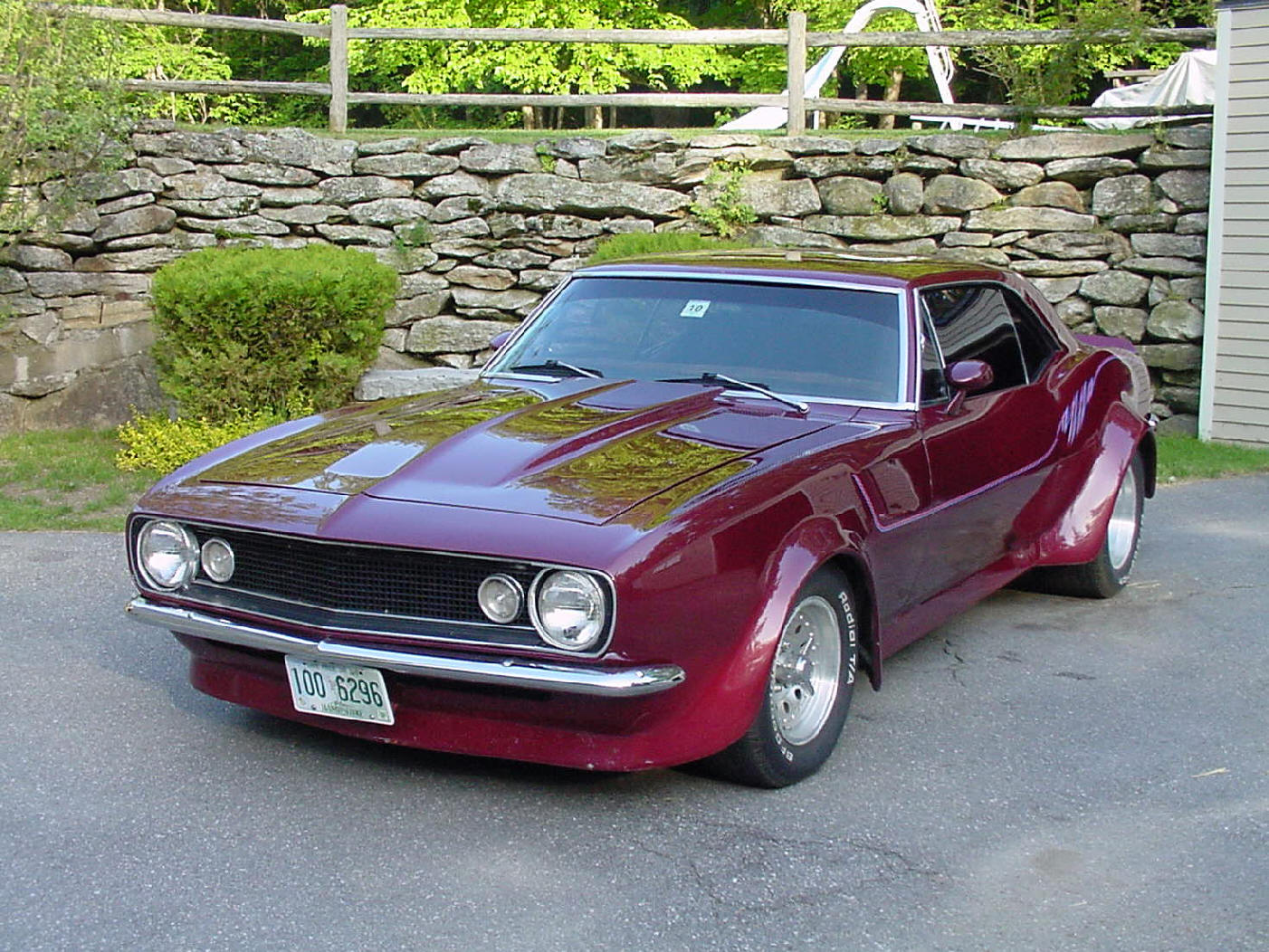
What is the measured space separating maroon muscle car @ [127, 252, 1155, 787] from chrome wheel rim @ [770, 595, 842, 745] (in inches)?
0.4

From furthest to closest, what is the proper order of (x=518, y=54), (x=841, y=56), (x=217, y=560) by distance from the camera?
(x=518, y=54) → (x=841, y=56) → (x=217, y=560)

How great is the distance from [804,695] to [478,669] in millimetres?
1090

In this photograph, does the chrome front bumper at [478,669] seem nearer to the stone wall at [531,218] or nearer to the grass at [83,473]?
the grass at [83,473]

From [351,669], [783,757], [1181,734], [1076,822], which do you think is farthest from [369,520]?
[1181,734]

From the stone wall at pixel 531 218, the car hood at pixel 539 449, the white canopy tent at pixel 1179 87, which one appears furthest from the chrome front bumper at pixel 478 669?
the white canopy tent at pixel 1179 87

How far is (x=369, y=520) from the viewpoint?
3992mm

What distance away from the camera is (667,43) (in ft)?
39.2

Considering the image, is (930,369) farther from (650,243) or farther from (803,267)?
(650,243)

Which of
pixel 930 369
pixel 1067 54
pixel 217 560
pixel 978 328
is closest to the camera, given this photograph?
pixel 217 560

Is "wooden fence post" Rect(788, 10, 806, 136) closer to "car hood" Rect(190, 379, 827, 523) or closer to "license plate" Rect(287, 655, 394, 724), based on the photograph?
"car hood" Rect(190, 379, 827, 523)

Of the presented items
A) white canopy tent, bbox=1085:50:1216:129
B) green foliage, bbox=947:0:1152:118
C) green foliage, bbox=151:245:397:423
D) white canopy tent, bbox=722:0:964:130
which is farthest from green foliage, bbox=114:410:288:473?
white canopy tent, bbox=1085:50:1216:129

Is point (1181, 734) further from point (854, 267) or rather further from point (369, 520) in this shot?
point (369, 520)

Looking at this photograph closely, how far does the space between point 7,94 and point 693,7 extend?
19567mm

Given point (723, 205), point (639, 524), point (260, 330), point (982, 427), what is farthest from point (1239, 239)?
point (639, 524)
